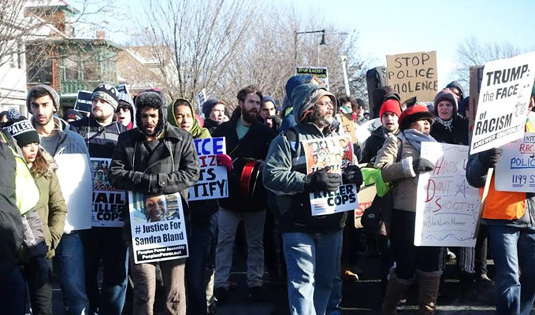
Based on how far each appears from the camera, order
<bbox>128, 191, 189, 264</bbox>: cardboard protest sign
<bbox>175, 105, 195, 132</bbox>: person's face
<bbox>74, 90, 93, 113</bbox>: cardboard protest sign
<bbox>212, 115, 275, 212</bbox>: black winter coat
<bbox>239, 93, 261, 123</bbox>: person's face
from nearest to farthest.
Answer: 1. <bbox>128, 191, 189, 264</bbox>: cardboard protest sign
2. <bbox>175, 105, 195, 132</bbox>: person's face
3. <bbox>212, 115, 275, 212</bbox>: black winter coat
4. <bbox>239, 93, 261, 123</bbox>: person's face
5. <bbox>74, 90, 93, 113</bbox>: cardboard protest sign

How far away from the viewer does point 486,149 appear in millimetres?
4883

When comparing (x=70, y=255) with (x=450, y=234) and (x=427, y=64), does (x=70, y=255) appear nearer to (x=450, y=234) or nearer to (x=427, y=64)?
(x=450, y=234)

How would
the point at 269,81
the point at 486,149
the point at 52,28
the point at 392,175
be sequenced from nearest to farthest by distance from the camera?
the point at 486,149 < the point at 392,175 < the point at 52,28 < the point at 269,81

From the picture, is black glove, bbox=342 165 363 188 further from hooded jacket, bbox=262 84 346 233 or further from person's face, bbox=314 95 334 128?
person's face, bbox=314 95 334 128

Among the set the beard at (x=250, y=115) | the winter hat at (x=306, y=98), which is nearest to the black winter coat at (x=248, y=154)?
the beard at (x=250, y=115)

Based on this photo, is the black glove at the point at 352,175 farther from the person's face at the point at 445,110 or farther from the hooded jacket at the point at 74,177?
the person's face at the point at 445,110

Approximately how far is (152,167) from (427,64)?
20.4 feet

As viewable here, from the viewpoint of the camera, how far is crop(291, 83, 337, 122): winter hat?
5266 millimetres

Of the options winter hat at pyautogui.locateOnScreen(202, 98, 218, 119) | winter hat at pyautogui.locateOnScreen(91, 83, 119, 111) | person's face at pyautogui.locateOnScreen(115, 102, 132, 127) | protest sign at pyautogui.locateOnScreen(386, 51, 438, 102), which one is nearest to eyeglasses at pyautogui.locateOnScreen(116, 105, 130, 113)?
person's face at pyautogui.locateOnScreen(115, 102, 132, 127)

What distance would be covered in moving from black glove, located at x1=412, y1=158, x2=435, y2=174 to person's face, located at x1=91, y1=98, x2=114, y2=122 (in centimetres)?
287

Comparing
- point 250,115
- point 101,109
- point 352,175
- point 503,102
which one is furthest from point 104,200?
point 503,102

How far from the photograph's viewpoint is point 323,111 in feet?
17.4

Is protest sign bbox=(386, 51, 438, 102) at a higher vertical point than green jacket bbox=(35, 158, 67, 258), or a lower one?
higher

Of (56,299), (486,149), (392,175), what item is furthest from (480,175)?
(56,299)
